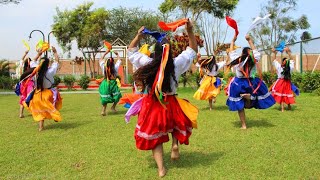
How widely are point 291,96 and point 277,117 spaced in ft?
4.65

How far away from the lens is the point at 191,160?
17.5 feet

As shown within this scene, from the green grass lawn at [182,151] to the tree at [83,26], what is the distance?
34723 millimetres

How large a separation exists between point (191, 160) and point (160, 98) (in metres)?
1.19

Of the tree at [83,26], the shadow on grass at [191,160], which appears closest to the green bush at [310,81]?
the shadow on grass at [191,160]

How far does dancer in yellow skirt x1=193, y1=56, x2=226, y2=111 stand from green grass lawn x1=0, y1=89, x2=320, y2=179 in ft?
5.90

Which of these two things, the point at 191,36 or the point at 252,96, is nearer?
the point at 191,36

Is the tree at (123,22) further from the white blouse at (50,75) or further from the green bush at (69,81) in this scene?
the white blouse at (50,75)

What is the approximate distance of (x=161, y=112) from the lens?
4684mm

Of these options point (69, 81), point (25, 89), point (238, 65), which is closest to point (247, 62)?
point (238, 65)

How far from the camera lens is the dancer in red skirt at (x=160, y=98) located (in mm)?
4637

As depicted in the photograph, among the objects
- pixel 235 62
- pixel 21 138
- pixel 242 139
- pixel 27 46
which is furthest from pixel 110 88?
pixel 242 139

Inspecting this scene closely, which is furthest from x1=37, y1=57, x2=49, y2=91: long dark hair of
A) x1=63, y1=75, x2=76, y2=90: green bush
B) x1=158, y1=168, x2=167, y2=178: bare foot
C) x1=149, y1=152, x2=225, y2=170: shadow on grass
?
x1=63, y1=75, x2=76, y2=90: green bush

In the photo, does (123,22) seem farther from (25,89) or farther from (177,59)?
(177,59)

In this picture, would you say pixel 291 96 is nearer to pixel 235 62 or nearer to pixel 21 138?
pixel 235 62
